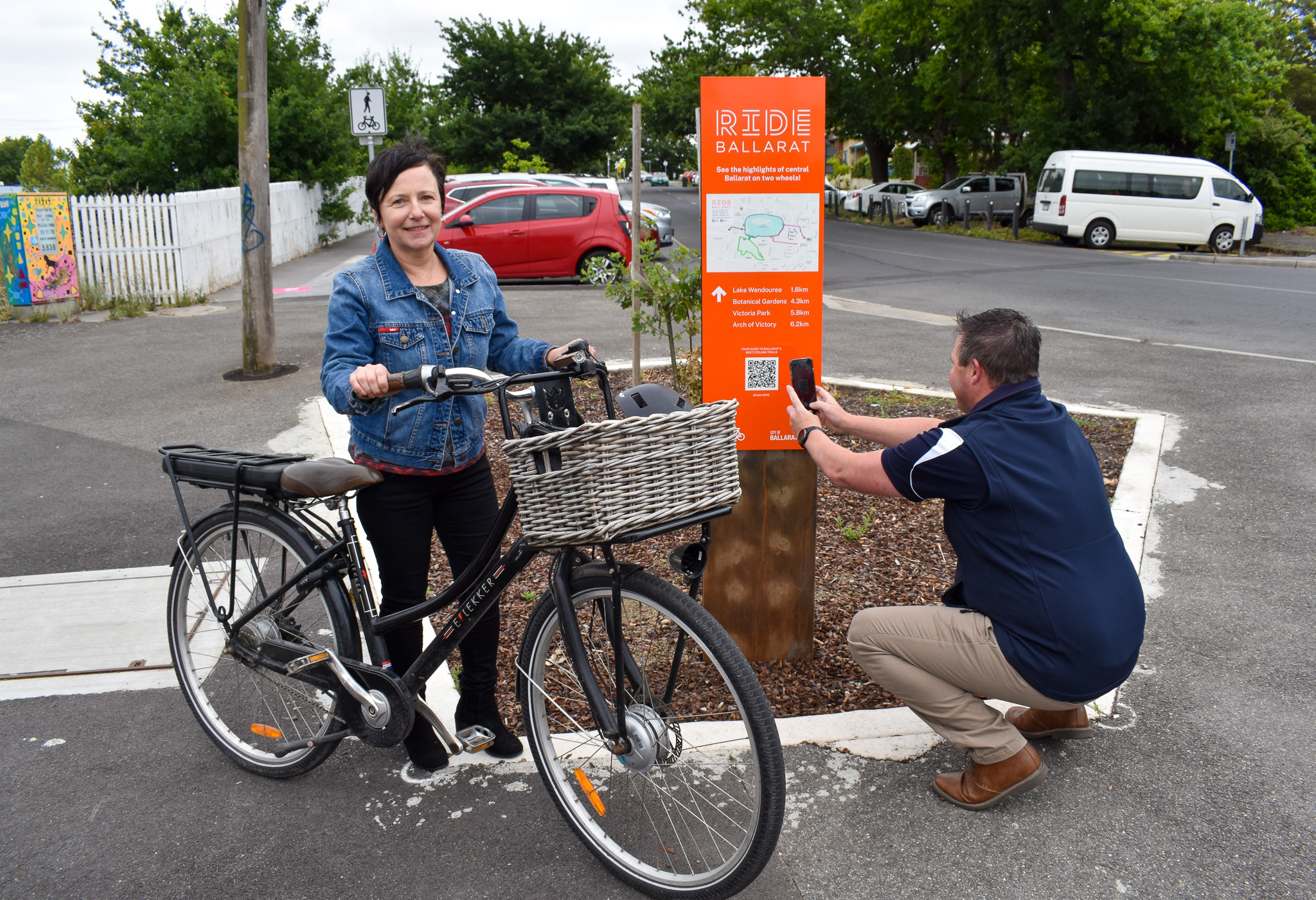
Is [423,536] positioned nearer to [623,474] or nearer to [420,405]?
[420,405]

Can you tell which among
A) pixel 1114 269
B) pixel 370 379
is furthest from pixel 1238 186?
pixel 370 379

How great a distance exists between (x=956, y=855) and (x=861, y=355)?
731 centimetres

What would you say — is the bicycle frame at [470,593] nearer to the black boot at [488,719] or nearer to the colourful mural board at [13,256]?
the black boot at [488,719]

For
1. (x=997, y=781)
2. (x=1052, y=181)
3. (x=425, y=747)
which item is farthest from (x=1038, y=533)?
(x=1052, y=181)

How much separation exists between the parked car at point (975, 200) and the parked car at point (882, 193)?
84.9 inches

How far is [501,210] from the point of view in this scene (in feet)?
51.1

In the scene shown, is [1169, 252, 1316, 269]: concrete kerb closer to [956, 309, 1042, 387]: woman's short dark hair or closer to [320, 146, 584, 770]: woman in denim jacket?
[956, 309, 1042, 387]: woman's short dark hair

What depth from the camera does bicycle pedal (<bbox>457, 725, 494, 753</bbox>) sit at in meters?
3.07

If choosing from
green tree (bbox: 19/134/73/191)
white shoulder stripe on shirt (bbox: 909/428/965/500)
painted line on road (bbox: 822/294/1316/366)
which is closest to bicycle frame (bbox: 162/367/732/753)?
white shoulder stripe on shirt (bbox: 909/428/965/500)

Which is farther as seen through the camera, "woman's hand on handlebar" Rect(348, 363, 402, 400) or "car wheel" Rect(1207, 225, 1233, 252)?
"car wheel" Rect(1207, 225, 1233, 252)

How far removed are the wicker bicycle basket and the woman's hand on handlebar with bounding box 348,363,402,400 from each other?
0.36 metres

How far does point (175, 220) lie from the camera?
1338cm

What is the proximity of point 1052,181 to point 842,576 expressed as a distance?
23043mm

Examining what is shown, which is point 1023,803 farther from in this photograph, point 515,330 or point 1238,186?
point 1238,186
